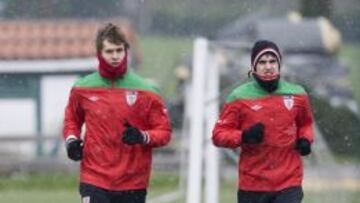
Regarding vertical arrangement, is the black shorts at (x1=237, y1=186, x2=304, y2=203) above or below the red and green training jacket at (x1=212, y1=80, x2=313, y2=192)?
below

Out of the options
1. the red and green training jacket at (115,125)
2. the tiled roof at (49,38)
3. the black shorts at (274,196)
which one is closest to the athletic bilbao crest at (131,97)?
the red and green training jacket at (115,125)

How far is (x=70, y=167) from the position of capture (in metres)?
18.7

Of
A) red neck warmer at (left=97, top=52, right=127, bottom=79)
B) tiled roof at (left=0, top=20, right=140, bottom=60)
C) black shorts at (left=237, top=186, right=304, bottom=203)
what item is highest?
tiled roof at (left=0, top=20, right=140, bottom=60)

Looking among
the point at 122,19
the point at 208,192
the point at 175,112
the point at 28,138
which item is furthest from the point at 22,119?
the point at 208,192

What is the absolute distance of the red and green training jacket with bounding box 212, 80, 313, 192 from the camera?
939cm

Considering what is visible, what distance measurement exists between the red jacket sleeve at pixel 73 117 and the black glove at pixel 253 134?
102 cm

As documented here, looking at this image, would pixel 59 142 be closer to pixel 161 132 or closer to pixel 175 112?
pixel 175 112

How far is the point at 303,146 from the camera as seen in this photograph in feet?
30.7

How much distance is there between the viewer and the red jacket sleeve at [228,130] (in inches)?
365

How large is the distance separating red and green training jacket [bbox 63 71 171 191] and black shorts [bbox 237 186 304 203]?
1.98 ft

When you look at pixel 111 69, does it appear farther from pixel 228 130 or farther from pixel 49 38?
pixel 49 38

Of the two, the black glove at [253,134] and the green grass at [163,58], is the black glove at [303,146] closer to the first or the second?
the black glove at [253,134]

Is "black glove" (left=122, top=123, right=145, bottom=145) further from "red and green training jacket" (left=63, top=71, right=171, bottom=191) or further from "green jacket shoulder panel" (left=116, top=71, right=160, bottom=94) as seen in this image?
"green jacket shoulder panel" (left=116, top=71, right=160, bottom=94)

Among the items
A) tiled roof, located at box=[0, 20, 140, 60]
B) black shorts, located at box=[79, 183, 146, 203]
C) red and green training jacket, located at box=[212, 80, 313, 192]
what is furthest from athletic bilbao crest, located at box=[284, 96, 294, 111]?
tiled roof, located at box=[0, 20, 140, 60]
